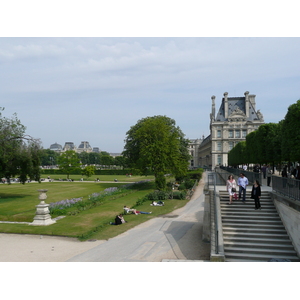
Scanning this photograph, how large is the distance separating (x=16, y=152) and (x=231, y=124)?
79.2 m

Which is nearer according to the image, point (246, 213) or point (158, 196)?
point (246, 213)

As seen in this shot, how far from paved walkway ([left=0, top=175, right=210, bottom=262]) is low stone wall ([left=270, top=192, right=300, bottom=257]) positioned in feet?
11.6

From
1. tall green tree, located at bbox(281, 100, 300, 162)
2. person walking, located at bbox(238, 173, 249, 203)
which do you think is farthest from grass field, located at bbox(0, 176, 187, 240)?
tall green tree, located at bbox(281, 100, 300, 162)

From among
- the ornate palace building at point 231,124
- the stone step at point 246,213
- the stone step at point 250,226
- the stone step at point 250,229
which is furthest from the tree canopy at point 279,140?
the ornate palace building at point 231,124

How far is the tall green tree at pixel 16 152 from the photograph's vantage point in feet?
93.7

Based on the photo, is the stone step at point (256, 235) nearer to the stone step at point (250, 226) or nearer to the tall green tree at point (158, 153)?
the stone step at point (250, 226)

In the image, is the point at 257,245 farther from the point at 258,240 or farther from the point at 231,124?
the point at 231,124

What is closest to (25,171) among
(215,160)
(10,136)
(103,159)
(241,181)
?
(10,136)

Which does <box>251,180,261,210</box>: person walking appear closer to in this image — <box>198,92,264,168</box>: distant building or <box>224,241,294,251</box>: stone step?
<box>224,241,294,251</box>: stone step

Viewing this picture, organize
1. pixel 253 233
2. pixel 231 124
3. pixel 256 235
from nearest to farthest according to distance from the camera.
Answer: pixel 256 235 → pixel 253 233 → pixel 231 124

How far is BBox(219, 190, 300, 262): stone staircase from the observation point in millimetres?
11047

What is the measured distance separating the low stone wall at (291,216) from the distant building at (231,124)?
85.4 metres

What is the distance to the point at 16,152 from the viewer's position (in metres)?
29.3

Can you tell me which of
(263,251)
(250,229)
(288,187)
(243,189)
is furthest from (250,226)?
(288,187)
